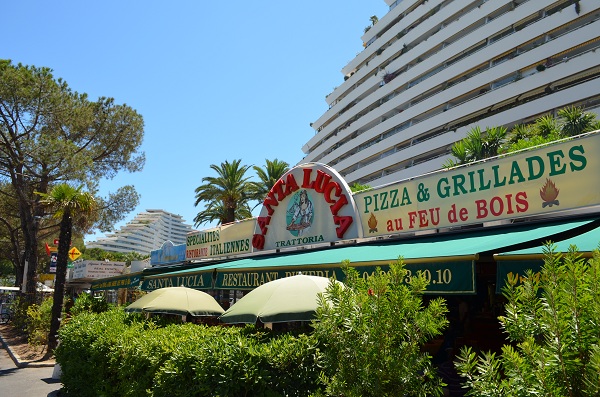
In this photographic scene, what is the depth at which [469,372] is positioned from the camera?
2492mm

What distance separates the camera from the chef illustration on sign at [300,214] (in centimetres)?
1284

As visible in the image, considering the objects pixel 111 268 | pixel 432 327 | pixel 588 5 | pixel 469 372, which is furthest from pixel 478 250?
pixel 588 5

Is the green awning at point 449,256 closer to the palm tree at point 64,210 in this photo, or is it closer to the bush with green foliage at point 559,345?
the bush with green foliage at point 559,345

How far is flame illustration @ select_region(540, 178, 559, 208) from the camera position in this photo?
727cm

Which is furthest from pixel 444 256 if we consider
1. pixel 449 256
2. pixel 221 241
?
pixel 221 241

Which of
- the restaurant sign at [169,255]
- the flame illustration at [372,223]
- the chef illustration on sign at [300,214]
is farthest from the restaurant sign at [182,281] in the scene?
the restaurant sign at [169,255]

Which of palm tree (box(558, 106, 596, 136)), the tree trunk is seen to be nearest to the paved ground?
the tree trunk

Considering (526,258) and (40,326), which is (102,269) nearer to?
(40,326)

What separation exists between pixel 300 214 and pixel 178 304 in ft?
14.2

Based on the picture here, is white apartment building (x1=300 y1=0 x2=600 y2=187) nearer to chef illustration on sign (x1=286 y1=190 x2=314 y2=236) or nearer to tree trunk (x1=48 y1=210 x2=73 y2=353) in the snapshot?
chef illustration on sign (x1=286 y1=190 x2=314 y2=236)

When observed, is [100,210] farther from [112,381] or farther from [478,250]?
[478,250]

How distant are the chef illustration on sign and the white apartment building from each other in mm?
31590

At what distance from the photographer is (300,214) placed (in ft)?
43.2

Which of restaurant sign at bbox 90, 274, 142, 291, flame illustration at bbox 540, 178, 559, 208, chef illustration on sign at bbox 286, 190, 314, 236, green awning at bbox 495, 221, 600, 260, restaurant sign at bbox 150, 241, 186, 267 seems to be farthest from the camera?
restaurant sign at bbox 150, 241, 186, 267
